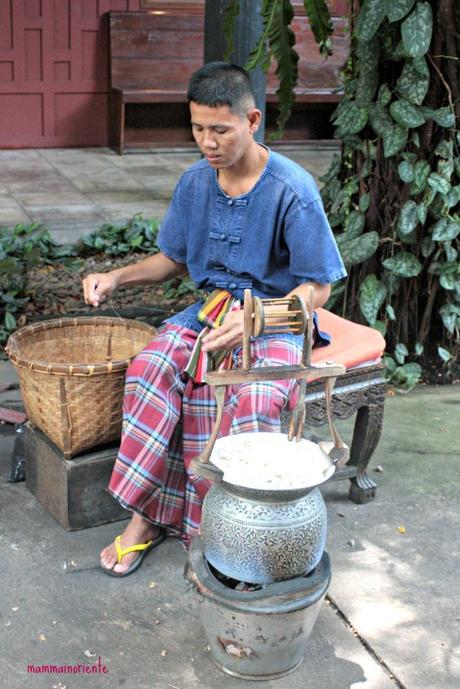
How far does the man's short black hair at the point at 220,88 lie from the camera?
261cm

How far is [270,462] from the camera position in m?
2.31

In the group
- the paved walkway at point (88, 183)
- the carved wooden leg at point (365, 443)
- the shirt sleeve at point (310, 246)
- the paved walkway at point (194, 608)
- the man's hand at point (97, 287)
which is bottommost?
the paved walkway at point (88, 183)

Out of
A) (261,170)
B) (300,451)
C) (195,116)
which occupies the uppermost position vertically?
(195,116)

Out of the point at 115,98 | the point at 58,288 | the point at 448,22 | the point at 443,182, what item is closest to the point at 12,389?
the point at 58,288

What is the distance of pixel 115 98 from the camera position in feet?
26.6

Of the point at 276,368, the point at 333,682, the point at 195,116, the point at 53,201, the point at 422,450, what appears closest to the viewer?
the point at 276,368

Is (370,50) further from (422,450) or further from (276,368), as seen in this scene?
(276,368)

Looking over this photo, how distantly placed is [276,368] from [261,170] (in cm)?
85

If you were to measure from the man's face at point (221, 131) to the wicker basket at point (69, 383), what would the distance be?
2.20ft

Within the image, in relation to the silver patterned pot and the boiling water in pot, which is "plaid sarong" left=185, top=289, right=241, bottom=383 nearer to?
the boiling water in pot

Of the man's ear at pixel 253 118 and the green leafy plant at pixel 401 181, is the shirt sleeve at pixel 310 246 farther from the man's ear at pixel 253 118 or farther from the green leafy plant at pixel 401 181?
the green leafy plant at pixel 401 181

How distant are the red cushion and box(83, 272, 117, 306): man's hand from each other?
67 cm

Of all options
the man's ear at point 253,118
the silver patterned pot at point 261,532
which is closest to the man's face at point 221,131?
the man's ear at point 253,118

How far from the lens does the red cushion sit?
9.96 ft
